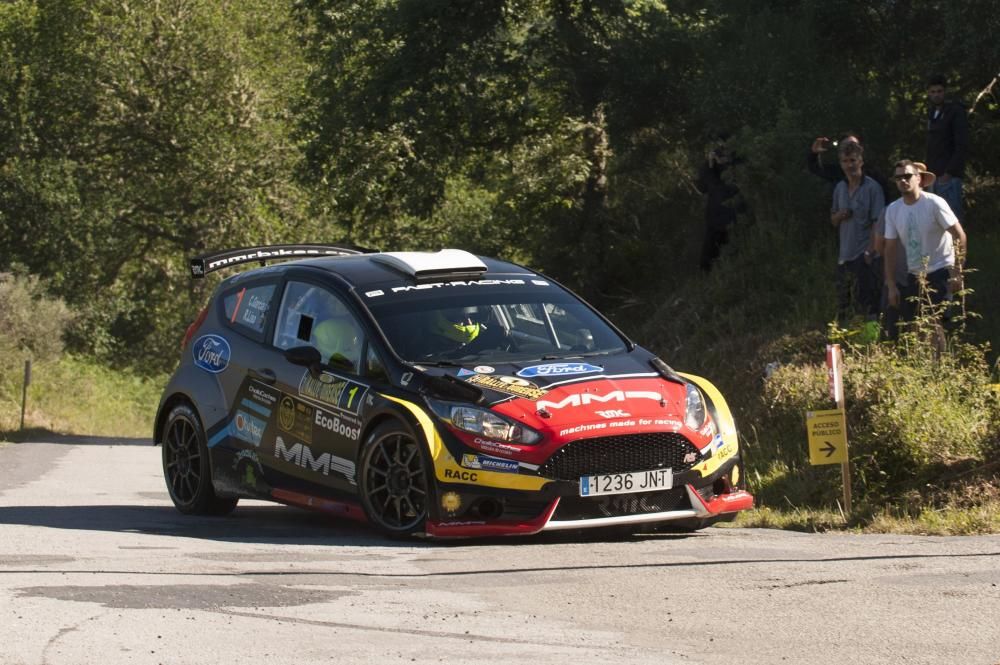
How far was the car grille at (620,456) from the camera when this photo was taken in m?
9.62

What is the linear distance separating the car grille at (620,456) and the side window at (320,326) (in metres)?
1.68

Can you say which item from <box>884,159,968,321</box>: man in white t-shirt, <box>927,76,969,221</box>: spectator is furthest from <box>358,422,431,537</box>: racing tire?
<box>927,76,969,221</box>: spectator

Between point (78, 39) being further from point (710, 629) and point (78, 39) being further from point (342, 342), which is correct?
point (710, 629)

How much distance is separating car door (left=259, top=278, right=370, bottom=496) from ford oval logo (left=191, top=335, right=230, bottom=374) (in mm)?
628

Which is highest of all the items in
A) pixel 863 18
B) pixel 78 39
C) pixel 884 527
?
pixel 78 39

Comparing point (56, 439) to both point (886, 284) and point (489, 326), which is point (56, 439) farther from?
point (489, 326)

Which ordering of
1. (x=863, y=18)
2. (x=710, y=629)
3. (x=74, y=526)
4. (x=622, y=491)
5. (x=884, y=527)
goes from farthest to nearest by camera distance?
1. (x=863, y=18)
2. (x=74, y=526)
3. (x=884, y=527)
4. (x=622, y=491)
5. (x=710, y=629)

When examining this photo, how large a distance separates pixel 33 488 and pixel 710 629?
982 centimetres

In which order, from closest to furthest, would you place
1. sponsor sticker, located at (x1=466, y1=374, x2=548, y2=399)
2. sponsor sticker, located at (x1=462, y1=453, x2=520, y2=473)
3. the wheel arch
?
sponsor sticker, located at (x1=462, y1=453, x2=520, y2=473) < sponsor sticker, located at (x1=466, y1=374, x2=548, y2=399) < the wheel arch

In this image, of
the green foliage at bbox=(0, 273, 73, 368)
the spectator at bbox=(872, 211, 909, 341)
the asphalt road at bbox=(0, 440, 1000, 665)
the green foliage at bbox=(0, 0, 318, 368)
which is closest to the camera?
the asphalt road at bbox=(0, 440, 1000, 665)

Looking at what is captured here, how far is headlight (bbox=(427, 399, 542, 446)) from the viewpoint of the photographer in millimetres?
9633

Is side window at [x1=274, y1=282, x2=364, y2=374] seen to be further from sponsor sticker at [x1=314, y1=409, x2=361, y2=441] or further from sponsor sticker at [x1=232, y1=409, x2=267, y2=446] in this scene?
sponsor sticker at [x1=232, y1=409, x2=267, y2=446]

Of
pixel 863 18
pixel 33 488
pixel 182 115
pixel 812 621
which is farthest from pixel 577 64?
pixel 182 115

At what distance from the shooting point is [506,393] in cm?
985
